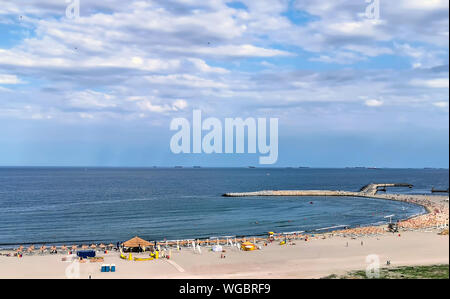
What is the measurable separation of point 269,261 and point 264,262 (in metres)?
0.64

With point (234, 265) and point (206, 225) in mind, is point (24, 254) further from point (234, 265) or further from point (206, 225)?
point (206, 225)

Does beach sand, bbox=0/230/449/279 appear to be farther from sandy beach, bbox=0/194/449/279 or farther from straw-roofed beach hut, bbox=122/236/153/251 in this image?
straw-roofed beach hut, bbox=122/236/153/251

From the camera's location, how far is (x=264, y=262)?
3562 cm

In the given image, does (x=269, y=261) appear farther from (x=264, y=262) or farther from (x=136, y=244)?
(x=136, y=244)

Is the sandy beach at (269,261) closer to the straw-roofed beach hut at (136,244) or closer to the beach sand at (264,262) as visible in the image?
the beach sand at (264,262)

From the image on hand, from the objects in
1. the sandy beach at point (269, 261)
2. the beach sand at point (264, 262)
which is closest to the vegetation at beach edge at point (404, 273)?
the sandy beach at point (269, 261)

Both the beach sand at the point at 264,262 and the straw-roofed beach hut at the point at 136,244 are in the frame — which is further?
the straw-roofed beach hut at the point at 136,244

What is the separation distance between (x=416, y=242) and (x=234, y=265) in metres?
21.2

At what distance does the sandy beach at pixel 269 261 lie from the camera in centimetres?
3136

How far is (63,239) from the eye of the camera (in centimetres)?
5334

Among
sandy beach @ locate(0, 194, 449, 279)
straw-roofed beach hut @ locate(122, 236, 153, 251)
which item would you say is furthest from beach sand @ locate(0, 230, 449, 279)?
straw-roofed beach hut @ locate(122, 236, 153, 251)

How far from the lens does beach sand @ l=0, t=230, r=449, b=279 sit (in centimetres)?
3123

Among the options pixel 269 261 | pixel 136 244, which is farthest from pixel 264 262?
pixel 136 244
